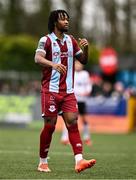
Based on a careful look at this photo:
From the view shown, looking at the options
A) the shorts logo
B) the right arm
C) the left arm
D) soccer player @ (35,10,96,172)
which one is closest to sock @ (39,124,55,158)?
soccer player @ (35,10,96,172)

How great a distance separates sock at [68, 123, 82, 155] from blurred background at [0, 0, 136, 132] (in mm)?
16261

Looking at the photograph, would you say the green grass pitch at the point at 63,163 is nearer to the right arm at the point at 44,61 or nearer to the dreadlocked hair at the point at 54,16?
the right arm at the point at 44,61

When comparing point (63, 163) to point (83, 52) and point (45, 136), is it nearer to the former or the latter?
point (45, 136)

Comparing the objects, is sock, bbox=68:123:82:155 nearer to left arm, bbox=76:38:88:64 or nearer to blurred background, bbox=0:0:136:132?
left arm, bbox=76:38:88:64

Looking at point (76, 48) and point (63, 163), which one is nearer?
point (76, 48)

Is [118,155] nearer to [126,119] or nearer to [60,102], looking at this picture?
[60,102]

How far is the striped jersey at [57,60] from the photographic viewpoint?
1055 centimetres

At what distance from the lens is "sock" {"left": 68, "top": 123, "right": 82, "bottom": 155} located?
1050cm

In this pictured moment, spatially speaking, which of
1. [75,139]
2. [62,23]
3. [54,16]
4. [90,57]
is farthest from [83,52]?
[90,57]

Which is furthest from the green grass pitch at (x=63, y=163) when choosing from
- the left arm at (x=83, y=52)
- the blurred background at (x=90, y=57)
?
the blurred background at (x=90, y=57)

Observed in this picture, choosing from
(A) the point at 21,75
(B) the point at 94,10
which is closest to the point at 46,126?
(A) the point at 21,75

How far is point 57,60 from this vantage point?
34.8 feet

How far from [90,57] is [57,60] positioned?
31.3m

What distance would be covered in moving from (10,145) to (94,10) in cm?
3245
